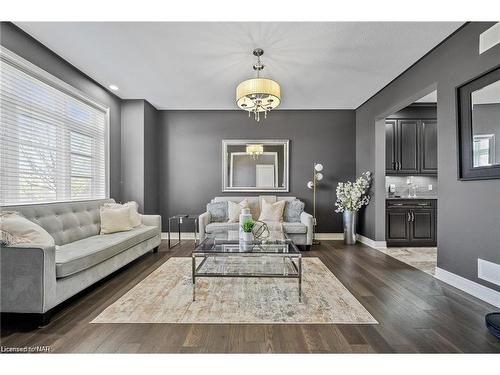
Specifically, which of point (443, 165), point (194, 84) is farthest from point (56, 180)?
point (443, 165)

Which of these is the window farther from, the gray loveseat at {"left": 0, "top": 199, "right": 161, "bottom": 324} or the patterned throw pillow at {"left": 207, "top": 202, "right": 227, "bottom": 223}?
the patterned throw pillow at {"left": 207, "top": 202, "right": 227, "bottom": 223}

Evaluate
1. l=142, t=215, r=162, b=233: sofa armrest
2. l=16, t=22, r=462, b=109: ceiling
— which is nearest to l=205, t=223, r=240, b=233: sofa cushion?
l=142, t=215, r=162, b=233: sofa armrest

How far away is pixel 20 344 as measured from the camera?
5.90 feet

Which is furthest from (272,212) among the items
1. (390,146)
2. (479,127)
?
(479,127)

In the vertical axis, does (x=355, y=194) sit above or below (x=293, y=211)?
above

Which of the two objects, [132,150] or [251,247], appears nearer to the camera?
[251,247]

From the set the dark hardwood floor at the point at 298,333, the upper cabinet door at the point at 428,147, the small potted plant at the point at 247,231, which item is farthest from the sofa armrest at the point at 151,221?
the upper cabinet door at the point at 428,147

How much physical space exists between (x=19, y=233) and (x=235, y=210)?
321 cm

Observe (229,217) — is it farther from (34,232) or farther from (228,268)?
(34,232)

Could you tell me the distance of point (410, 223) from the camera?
15.6 ft

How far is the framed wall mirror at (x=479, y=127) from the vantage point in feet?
7.89

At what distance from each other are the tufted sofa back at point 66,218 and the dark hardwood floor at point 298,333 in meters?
0.86

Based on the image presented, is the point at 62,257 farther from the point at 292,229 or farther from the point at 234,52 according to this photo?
the point at 292,229

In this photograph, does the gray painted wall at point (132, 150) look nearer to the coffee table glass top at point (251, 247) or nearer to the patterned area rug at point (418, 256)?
the coffee table glass top at point (251, 247)
